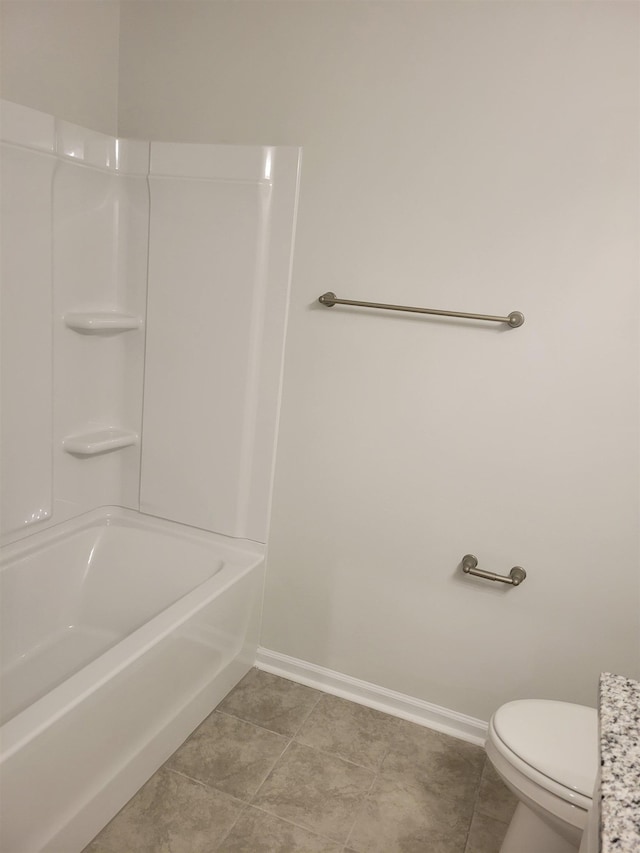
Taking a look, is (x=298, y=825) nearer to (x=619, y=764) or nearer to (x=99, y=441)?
(x=619, y=764)

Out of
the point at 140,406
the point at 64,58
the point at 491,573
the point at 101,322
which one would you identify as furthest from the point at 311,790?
the point at 64,58

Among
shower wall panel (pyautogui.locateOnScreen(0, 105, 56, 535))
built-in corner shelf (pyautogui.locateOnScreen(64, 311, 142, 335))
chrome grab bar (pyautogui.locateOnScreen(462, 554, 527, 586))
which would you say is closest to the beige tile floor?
chrome grab bar (pyautogui.locateOnScreen(462, 554, 527, 586))

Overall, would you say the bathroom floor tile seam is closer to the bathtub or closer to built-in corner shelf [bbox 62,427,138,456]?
the bathtub

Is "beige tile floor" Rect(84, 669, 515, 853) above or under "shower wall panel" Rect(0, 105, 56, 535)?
under

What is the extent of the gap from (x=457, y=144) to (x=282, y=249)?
606mm

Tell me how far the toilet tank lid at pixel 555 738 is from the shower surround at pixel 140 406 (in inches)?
35.3

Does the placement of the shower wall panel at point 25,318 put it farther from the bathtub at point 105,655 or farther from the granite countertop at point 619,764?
the granite countertop at point 619,764

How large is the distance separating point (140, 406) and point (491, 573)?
52.8 inches

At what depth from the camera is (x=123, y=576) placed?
2242 mm

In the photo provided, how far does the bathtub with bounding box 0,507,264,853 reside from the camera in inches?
53.5

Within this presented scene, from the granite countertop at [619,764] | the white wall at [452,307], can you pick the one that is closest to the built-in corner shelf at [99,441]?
the white wall at [452,307]

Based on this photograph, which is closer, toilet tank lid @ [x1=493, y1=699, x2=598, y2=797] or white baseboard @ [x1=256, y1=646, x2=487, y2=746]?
toilet tank lid @ [x1=493, y1=699, x2=598, y2=797]

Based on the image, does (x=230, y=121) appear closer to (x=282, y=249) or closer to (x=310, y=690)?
(x=282, y=249)

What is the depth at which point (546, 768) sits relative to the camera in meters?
1.43
